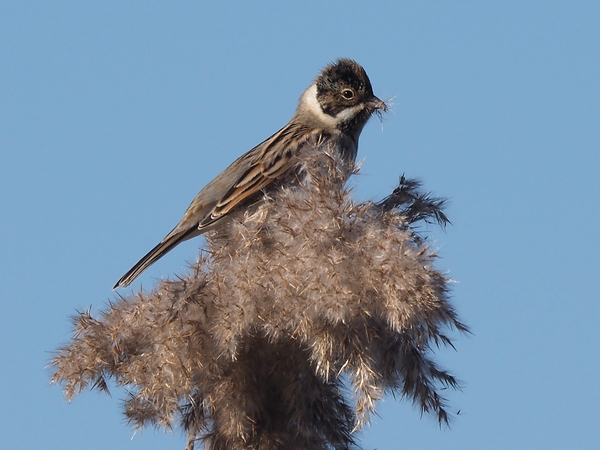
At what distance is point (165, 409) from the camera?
328cm

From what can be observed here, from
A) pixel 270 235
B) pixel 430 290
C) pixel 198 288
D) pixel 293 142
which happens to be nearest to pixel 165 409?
pixel 198 288

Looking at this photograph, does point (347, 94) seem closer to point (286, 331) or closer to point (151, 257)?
point (151, 257)

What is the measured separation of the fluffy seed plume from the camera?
10.2 feet

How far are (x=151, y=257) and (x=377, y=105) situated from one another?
2031 mm

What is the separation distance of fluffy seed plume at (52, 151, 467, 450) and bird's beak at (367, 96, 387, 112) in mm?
2692

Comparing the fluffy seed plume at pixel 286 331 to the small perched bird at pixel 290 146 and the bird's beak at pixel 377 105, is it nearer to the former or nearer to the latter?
the small perched bird at pixel 290 146

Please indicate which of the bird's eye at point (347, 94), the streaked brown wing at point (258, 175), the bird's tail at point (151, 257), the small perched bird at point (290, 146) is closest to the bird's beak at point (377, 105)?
the small perched bird at point (290, 146)

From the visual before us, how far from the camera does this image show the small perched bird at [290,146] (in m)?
5.39

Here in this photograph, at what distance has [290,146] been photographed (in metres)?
5.85

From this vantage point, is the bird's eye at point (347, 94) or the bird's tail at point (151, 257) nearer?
the bird's tail at point (151, 257)

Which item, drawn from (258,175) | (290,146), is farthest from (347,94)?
(258,175)

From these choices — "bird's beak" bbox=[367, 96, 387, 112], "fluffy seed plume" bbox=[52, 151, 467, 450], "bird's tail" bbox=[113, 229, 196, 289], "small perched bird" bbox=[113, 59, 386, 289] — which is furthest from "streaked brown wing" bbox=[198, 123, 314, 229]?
"fluffy seed plume" bbox=[52, 151, 467, 450]

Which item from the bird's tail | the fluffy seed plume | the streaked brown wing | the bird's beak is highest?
the bird's beak

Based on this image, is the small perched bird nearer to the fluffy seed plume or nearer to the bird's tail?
the bird's tail
